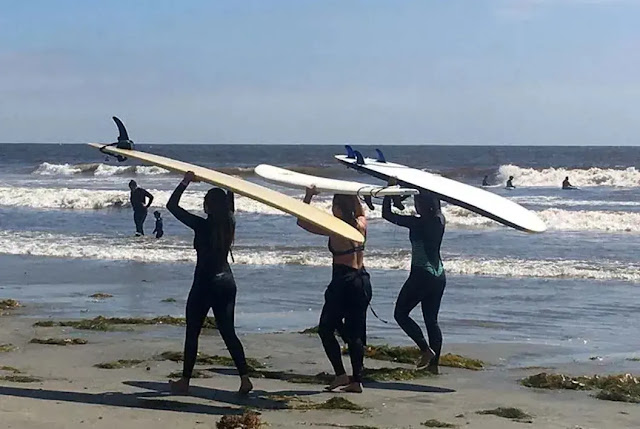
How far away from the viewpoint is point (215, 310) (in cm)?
782

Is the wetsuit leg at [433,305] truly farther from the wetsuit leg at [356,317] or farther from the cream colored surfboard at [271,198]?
the cream colored surfboard at [271,198]

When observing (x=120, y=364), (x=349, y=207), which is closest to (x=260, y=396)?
(x=349, y=207)

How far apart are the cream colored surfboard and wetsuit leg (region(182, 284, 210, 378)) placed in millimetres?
806

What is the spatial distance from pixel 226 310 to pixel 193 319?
27cm

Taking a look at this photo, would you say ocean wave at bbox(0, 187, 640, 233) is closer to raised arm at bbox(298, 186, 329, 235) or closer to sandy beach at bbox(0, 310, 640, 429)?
sandy beach at bbox(0, 310, 640, 429)

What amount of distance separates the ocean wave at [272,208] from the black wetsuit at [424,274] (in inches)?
633

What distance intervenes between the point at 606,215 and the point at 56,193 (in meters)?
19.4

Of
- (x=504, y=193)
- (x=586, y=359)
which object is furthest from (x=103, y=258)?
(x=504, y=193)

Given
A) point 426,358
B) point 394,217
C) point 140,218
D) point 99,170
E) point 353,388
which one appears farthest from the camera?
A: point 99,170

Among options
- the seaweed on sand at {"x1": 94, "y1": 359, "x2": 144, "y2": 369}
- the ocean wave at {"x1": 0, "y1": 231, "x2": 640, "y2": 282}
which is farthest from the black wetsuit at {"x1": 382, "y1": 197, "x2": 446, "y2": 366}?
the ocean wave at {"x1": 0, "y1": 231, "x2": 640, "y2": 282}

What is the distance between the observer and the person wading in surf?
29.6 feet

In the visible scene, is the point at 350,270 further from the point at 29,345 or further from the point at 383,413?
the point at 29,345

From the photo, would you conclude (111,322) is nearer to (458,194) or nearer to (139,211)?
(458,194)

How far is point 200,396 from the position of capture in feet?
25.8
